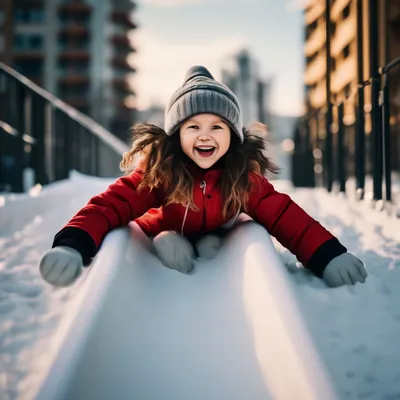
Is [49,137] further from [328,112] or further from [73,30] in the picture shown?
[73,30]

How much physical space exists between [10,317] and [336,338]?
115 centimetres

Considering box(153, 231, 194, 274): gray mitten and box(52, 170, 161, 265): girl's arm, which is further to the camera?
box(153, 231, 194, 274): gray mitten

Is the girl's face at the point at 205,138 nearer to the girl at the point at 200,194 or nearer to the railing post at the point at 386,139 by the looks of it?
the girl at the point at 200,194

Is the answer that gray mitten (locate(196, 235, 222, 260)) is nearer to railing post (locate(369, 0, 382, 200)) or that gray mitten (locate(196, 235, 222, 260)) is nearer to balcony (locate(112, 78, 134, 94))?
railing post (locate(369, 0, 382, 200))

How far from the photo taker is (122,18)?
139 ft

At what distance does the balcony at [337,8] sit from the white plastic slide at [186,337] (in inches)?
158

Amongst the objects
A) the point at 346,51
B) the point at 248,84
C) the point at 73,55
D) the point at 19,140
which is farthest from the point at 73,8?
the point at 19,140

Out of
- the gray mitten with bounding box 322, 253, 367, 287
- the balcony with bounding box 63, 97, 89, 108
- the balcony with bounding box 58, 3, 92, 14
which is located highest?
the balcony with bounding box 58, 3, 92, 14

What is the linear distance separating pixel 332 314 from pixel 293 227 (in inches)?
18.0

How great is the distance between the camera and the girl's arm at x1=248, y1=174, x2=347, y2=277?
6.36 feet

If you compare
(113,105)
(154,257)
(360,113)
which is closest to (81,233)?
(154,257)

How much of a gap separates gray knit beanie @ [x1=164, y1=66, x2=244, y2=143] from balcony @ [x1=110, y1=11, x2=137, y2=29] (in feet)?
140

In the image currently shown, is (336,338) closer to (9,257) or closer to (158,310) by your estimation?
(158,310)

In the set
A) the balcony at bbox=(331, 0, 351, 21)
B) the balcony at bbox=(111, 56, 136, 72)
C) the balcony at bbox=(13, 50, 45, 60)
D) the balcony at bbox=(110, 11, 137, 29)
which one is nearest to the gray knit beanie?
the balcony at bbox=(331, 0, 351, 21)
